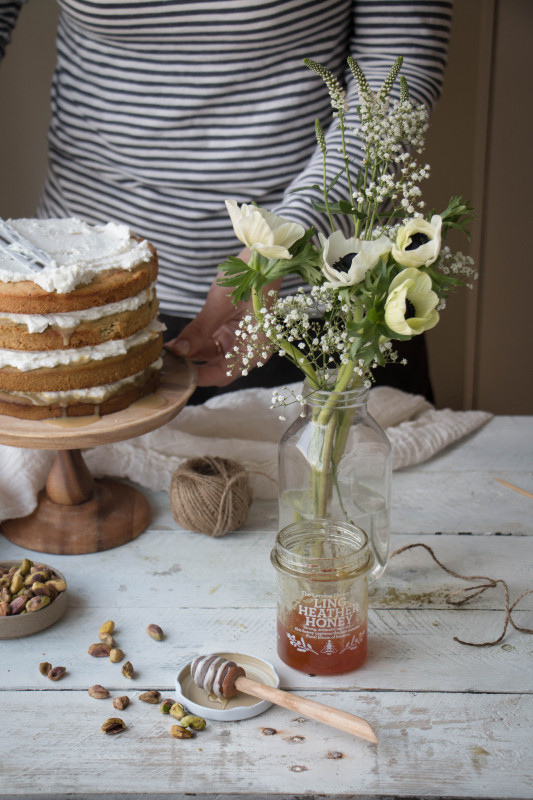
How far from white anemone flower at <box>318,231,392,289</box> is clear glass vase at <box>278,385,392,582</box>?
0.46 feet

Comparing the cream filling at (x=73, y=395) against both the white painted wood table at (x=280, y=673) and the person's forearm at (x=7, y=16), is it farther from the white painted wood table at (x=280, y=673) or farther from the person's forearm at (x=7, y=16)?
the person's forearm at (x=7, y=16)

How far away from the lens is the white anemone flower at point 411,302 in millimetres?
659

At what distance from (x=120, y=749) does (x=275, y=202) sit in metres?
0.97

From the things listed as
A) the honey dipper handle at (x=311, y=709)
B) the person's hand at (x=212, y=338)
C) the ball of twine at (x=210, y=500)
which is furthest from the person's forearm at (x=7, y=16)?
the honey dipper handle at (x=311, y=709)

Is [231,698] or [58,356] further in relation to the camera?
[58,356]

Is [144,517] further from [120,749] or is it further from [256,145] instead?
[256,145]

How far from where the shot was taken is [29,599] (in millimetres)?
912

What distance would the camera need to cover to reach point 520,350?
8.13ft

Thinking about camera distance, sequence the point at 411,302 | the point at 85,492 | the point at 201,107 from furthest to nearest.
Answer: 1. the point at 201,107
2. the point at 85,492
3. the point at 411,302

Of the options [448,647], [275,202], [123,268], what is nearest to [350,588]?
[448,647]

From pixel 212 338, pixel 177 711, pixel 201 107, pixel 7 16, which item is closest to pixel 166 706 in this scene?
pixel 177 711

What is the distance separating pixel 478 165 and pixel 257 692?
1832 millimetres

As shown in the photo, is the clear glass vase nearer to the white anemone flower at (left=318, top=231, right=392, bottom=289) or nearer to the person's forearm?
the white anemone flower at (left=318, top=231, right=392, bottom=289)

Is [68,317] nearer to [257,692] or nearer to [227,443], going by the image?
[227,443]
